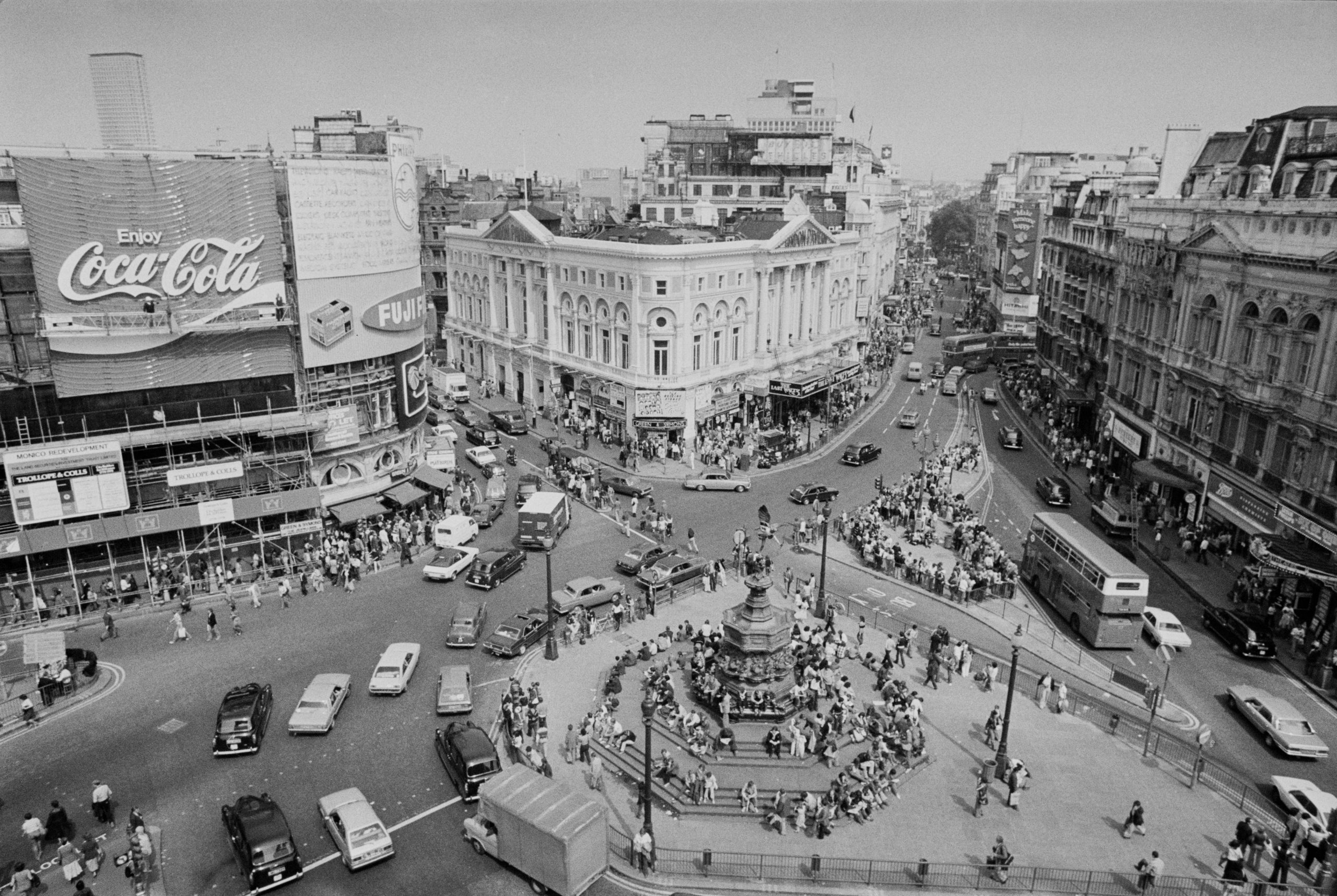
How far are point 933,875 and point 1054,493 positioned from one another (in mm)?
33007

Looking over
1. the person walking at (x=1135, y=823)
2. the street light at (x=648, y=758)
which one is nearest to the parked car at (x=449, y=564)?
the street light at (x=648, y=758)

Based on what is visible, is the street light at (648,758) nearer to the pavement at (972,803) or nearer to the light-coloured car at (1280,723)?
the pavement at (972,803)

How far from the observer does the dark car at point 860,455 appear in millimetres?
58531

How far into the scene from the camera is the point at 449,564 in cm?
4128

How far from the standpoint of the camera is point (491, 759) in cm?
2588

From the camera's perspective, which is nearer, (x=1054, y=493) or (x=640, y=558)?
(x=640, y=558)

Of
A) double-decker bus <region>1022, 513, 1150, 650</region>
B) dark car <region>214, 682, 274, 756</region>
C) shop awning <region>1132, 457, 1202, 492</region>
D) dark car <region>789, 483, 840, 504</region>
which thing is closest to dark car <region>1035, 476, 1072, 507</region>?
shop awning <region>1132, 457, 1202, 492</region>

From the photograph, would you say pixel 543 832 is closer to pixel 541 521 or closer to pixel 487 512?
pixel 541 521

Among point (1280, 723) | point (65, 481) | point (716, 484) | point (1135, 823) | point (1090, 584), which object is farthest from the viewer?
point (716, 484)

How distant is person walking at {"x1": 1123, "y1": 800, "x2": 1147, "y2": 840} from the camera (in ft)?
78.0

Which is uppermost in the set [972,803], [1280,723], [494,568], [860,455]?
[1280,723]

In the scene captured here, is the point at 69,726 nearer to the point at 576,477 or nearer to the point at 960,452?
the point at 576,477

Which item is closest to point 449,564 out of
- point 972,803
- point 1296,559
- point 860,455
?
point 972,803

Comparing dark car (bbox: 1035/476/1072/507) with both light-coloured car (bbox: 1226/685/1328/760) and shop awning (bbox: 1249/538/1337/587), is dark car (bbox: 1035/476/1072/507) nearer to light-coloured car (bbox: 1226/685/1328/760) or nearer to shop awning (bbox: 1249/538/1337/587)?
shop awning (bbox: 1249/538/1337/587)
